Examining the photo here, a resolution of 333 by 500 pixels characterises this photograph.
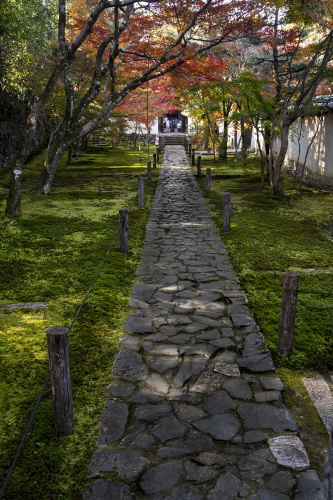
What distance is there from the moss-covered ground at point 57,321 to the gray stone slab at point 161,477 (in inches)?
18.4

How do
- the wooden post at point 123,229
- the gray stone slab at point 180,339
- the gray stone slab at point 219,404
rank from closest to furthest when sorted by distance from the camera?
1. the gray stone slab at point 219,404
2. the gray stone slab at point 180,339
3. the wooden post at point 123,229

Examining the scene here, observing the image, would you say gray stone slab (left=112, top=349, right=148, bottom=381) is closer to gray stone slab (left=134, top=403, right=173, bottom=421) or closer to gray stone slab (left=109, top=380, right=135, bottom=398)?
gray stone slab (left=109, top=380, right=135, bottom=398)

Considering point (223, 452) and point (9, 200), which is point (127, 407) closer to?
point (223, 452)

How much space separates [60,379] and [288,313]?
8.23 feet

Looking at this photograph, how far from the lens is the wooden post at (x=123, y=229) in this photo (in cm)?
779

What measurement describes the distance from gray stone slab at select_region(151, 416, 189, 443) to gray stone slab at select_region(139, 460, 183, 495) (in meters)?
0.28

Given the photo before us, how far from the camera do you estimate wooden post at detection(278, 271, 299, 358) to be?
4387 mm

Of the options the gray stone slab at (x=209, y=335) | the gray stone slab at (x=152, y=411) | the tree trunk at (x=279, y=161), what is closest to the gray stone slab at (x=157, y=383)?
the gray stone slab at (x=152, y=411)

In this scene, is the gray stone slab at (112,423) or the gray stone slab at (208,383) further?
the gray stone slab at (208,383)

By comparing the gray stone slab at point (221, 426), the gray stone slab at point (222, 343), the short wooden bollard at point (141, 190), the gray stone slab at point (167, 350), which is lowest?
the gray stone slab at point (221, 426)

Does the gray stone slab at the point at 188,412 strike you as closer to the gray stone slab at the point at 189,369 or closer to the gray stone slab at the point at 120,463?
the gray stone slab at the point at 189,369

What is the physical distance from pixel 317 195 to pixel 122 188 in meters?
7.28

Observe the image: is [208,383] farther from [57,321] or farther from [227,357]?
[57,321]

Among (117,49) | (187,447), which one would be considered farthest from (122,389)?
(117,49)
